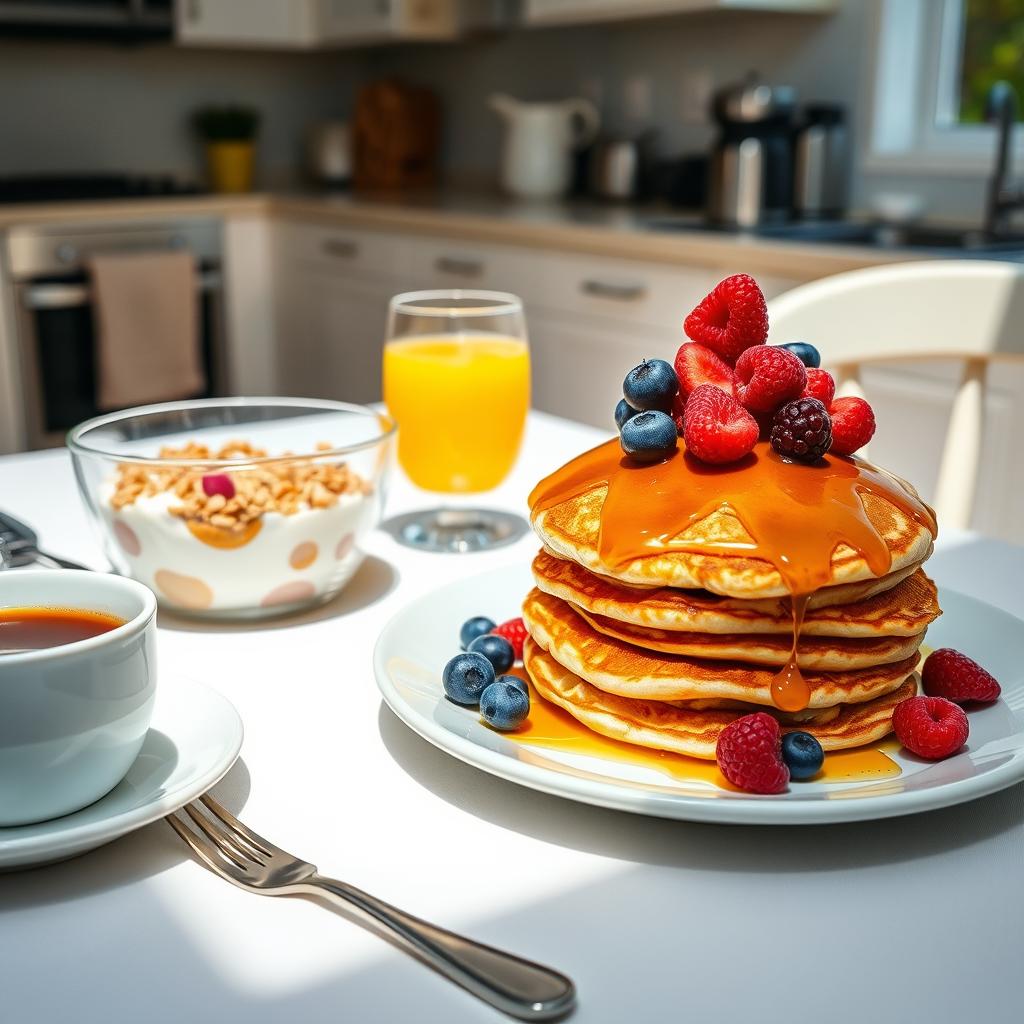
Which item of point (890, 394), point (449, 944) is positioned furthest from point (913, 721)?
point (890, 394)

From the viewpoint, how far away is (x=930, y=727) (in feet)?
2.04

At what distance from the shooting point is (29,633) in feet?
2.02

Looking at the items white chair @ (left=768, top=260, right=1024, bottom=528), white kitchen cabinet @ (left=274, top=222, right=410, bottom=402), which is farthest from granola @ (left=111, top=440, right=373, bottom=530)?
white kitchen cabinet @ (left=274, top=222, right=410, bottom=402)

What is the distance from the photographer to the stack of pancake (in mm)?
630

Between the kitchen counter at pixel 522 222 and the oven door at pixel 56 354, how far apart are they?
211 millimetres

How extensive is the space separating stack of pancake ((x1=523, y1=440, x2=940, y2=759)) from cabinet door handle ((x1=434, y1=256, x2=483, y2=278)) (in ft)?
8.71

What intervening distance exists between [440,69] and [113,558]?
4.15 meters

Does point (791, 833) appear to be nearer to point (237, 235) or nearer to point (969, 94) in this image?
point (969, 94)

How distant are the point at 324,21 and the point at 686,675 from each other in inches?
169

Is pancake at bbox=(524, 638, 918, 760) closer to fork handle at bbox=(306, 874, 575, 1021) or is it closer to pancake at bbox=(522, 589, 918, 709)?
pancake at bbox=(522, 589, 918, 709)

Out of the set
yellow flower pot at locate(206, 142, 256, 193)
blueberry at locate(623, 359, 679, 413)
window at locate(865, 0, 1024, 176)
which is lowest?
blueberry at locate(623, 359, 679, 413)

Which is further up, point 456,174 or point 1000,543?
point 456,174

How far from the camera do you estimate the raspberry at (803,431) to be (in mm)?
654

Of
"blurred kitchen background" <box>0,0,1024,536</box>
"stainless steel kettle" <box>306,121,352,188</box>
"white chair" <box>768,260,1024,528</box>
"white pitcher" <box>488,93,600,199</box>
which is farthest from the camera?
"stainless steel kettle" <box>306,121,352,188</box>
